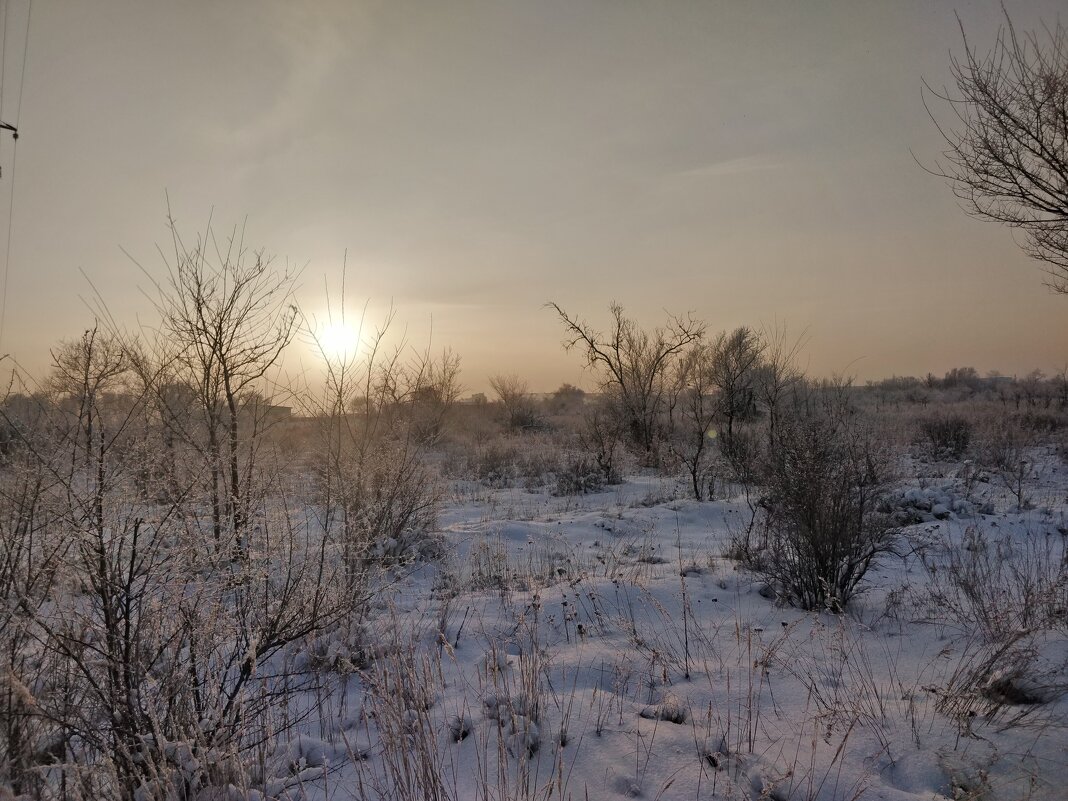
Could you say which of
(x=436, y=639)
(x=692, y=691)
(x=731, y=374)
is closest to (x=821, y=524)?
(x=692, y=691)

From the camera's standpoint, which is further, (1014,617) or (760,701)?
(1014,617)

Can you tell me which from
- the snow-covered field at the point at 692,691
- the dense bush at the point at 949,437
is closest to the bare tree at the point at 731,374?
the dense bush at the point at 949,437

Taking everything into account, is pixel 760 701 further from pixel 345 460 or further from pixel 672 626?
pixel 345 460

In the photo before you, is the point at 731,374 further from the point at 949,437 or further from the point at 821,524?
the point at 821,524

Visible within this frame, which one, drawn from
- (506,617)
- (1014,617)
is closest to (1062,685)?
(1014,617)

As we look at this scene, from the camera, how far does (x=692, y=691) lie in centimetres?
298

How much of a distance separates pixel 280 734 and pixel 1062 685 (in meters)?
3.59

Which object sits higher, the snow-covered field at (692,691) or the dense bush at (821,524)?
the dense bush at (821,524)

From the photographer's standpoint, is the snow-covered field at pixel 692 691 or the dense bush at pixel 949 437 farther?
the dense bush at pixel 949 437

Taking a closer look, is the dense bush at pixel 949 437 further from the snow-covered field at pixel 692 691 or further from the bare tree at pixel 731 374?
the snow-covered field at pixel 692 691

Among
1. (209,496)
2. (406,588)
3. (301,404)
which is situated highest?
(301,404)

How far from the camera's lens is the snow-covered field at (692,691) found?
2146 millimetres

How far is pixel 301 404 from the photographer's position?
5.29 meters

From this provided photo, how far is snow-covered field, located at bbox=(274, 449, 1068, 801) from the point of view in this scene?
2.15 m
